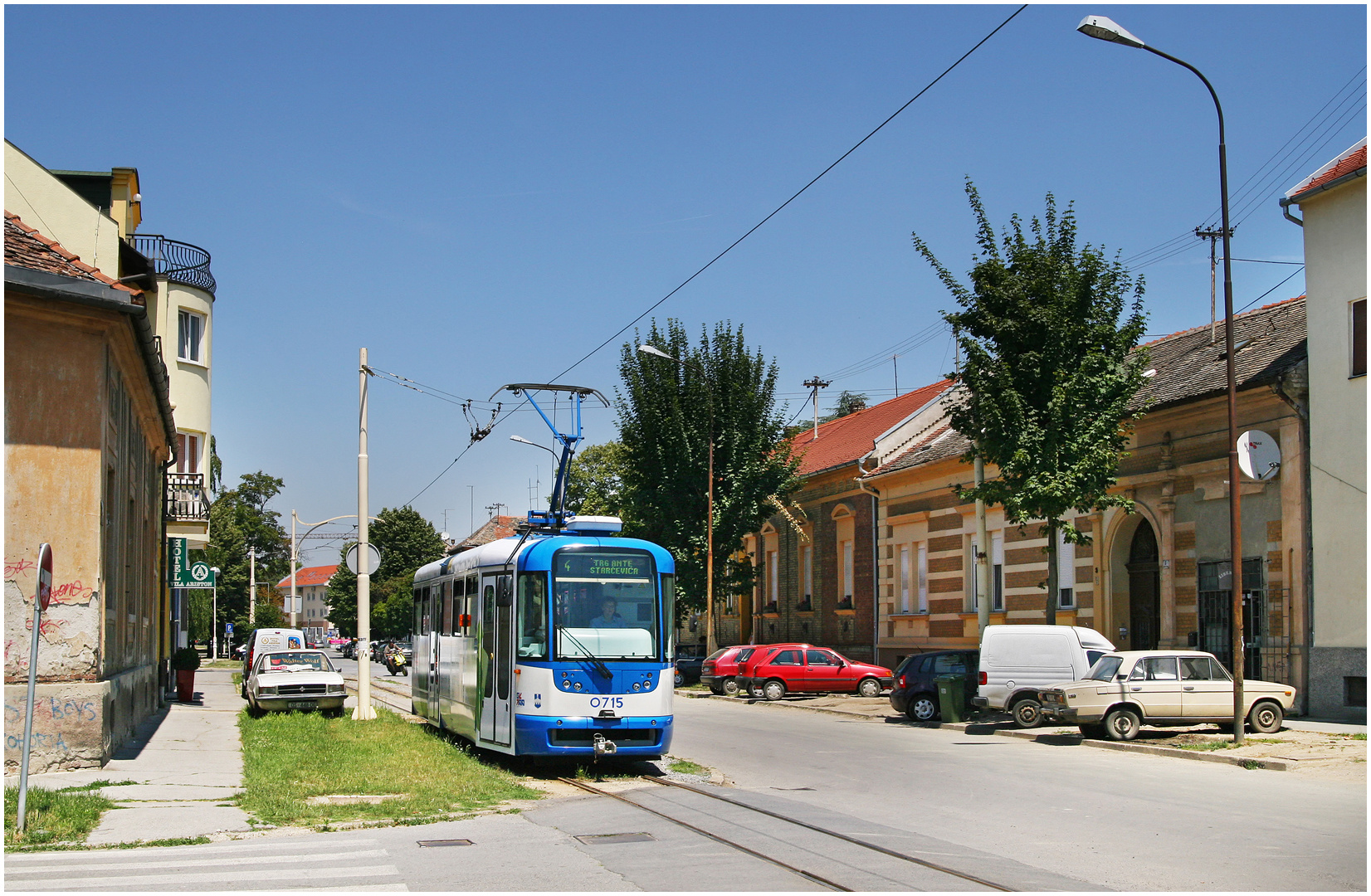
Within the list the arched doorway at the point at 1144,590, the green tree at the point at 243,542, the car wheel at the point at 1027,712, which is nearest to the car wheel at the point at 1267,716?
the car wheel at the point at 1027,712

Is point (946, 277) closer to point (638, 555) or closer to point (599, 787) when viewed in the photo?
point (638, 555)

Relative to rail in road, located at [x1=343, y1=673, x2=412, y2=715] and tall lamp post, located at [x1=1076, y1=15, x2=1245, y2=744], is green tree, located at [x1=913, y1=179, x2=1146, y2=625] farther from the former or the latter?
rail in road, located at [x1=343, y1=673, x2=412, y2=715]

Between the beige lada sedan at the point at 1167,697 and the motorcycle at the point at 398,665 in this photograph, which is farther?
the motorcycle at the point at 398,665

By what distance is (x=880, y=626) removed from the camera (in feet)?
128

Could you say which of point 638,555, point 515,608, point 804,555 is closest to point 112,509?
point 515,608

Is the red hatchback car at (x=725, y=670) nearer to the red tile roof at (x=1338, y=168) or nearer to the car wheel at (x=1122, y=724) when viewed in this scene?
the car wheel at (x=1122, y=724)

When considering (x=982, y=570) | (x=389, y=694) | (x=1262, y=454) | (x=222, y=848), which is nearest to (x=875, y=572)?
(x=982, y=570)

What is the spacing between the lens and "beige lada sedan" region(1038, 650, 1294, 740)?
19.9 m

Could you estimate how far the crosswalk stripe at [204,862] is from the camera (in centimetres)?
912

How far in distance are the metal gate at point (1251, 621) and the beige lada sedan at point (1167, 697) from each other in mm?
2188

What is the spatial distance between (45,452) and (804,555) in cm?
3376

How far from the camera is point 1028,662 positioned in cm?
2350

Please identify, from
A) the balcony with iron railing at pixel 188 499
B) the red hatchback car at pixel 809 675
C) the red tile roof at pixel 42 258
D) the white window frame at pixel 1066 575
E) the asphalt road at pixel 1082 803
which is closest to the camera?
the asphalt road at pixel 1082 803

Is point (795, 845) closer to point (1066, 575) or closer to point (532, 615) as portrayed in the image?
point (532, 615)
